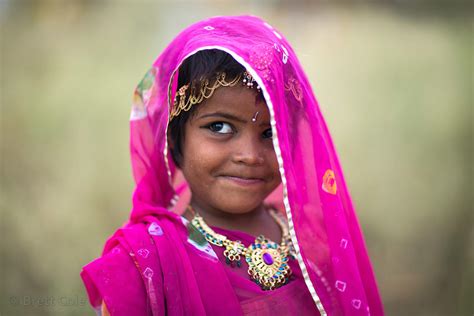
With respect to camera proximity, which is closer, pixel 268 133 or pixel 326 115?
pixel 268 133

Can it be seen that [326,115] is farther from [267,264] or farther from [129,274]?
[129,274]

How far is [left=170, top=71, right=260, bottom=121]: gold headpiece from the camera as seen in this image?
1.52 meters

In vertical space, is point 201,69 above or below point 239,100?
above

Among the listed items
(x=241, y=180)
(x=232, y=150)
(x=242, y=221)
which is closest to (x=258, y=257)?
(x=242, y=221)

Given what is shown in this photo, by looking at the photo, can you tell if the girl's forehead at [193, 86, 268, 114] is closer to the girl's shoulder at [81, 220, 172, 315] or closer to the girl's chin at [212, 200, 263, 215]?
the girl's chin at [212, 200, 263, 215]

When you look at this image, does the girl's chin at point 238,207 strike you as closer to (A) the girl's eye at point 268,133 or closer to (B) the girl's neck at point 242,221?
(B) the girl's neck at point 242,221

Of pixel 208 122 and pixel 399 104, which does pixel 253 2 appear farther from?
pixel 208 122

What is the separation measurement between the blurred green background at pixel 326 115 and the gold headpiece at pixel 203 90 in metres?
2.05

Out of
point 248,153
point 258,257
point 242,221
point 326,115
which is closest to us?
point 248,153

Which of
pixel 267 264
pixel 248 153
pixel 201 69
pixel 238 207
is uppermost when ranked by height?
pixel 201 69

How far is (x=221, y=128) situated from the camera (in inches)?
61.7

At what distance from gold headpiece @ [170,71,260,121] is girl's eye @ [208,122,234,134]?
0.09 m

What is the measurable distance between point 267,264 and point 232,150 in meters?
0.42

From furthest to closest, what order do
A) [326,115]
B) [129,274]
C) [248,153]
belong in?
1. [326,115]
2. [248,153]
3. [129,274]
